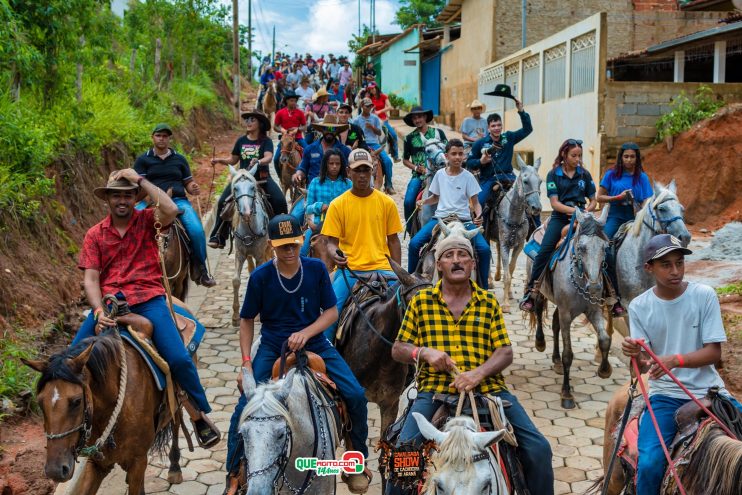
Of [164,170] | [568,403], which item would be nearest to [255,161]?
[164,170]

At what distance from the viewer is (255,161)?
41.0 ft

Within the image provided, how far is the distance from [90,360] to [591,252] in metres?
5.81

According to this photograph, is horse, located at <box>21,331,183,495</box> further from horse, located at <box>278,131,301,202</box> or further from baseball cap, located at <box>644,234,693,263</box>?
horse, located at <box>278,131,301,202</box>

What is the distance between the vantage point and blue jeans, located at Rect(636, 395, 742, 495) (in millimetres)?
4527

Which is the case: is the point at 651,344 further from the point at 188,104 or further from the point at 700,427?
the point at 188,104

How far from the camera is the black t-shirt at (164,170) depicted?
10.8 m

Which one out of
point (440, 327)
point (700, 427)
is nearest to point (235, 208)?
point (440, 327)

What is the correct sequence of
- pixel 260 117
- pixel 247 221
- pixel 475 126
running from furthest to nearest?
1. pixel 475 126
2. pixel 260 117
3. pixel 247 221

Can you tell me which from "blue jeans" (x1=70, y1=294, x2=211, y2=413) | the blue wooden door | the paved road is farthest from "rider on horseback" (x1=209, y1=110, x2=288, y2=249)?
the blue wooden door

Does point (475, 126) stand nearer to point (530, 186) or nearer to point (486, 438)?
point (530, 186)

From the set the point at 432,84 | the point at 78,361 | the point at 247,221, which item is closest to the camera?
the point at 78,361

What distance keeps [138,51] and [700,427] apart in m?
25.1

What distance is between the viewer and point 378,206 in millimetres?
8023

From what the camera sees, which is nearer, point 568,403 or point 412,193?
point 568,403
